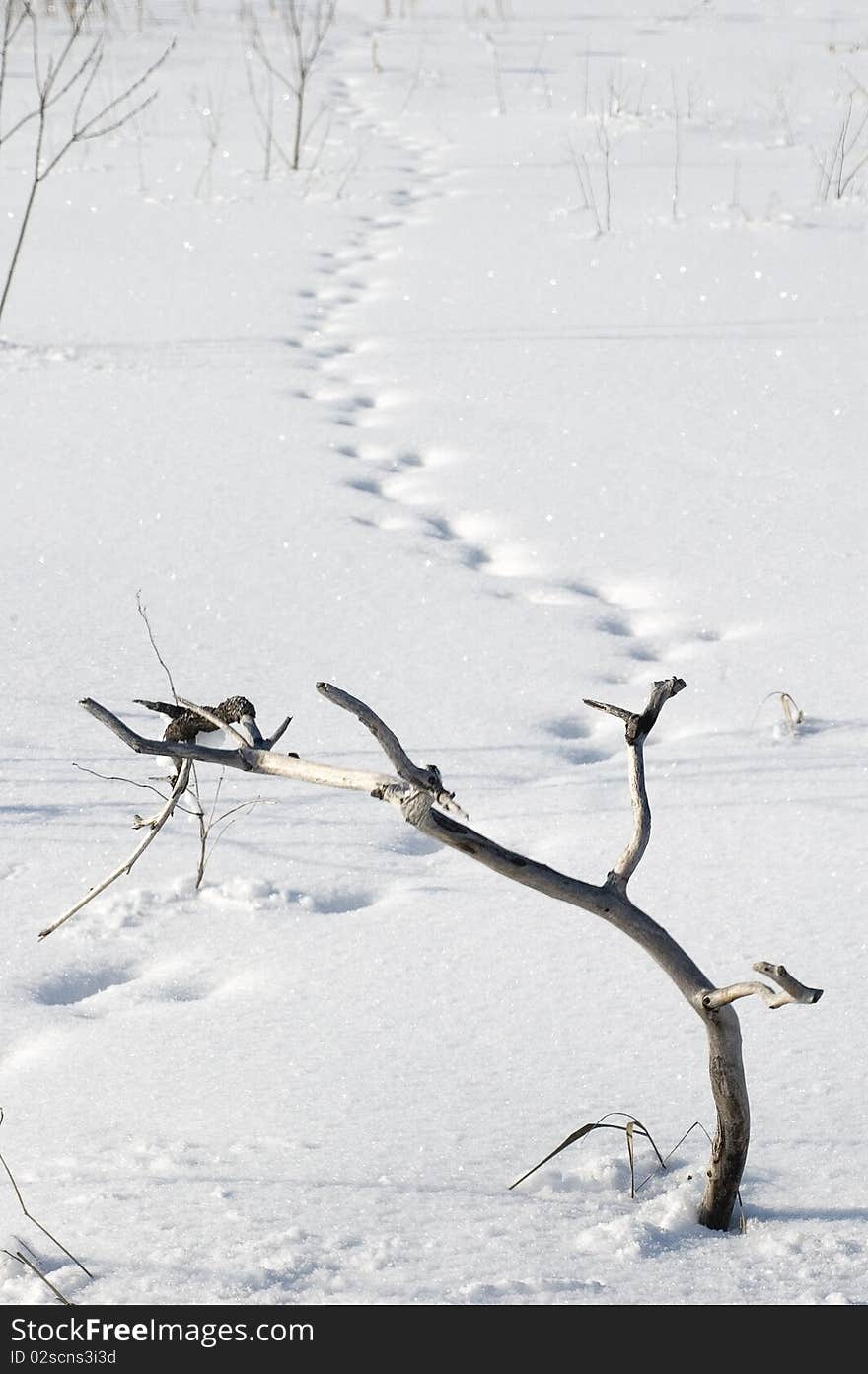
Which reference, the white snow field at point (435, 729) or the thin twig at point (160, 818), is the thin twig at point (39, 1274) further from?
the thin twig at point (160, 818)

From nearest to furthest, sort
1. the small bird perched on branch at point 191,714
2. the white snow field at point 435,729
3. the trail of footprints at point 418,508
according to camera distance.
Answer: the small bird perched on branch at point 191,714
the white snow field at point 435,729
the trail of footprints at point 418,508

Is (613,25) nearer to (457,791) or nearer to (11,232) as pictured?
(11,232)

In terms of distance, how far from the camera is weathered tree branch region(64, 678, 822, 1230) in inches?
32.2

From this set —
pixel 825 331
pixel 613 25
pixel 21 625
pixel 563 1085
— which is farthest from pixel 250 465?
pixel 613 25

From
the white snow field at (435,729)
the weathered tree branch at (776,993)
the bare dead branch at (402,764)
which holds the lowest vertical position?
the white snow field at (435,729)

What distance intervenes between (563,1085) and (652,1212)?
7.0 inches

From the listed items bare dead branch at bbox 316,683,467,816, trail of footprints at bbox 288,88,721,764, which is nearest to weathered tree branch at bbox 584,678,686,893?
bare dead branch at bbox 316,683,467,816

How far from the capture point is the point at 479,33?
942 centimetres

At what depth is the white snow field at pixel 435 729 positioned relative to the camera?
1058 mm

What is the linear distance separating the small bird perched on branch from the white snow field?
10.4 inches

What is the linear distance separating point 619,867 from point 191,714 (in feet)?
1.04

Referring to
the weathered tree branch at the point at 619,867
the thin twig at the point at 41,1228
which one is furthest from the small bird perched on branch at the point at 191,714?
the thin twig at the point at 41,1228

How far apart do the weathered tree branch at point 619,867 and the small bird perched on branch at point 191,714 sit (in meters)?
0.02

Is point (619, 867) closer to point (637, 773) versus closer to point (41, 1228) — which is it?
point (637, 773)
